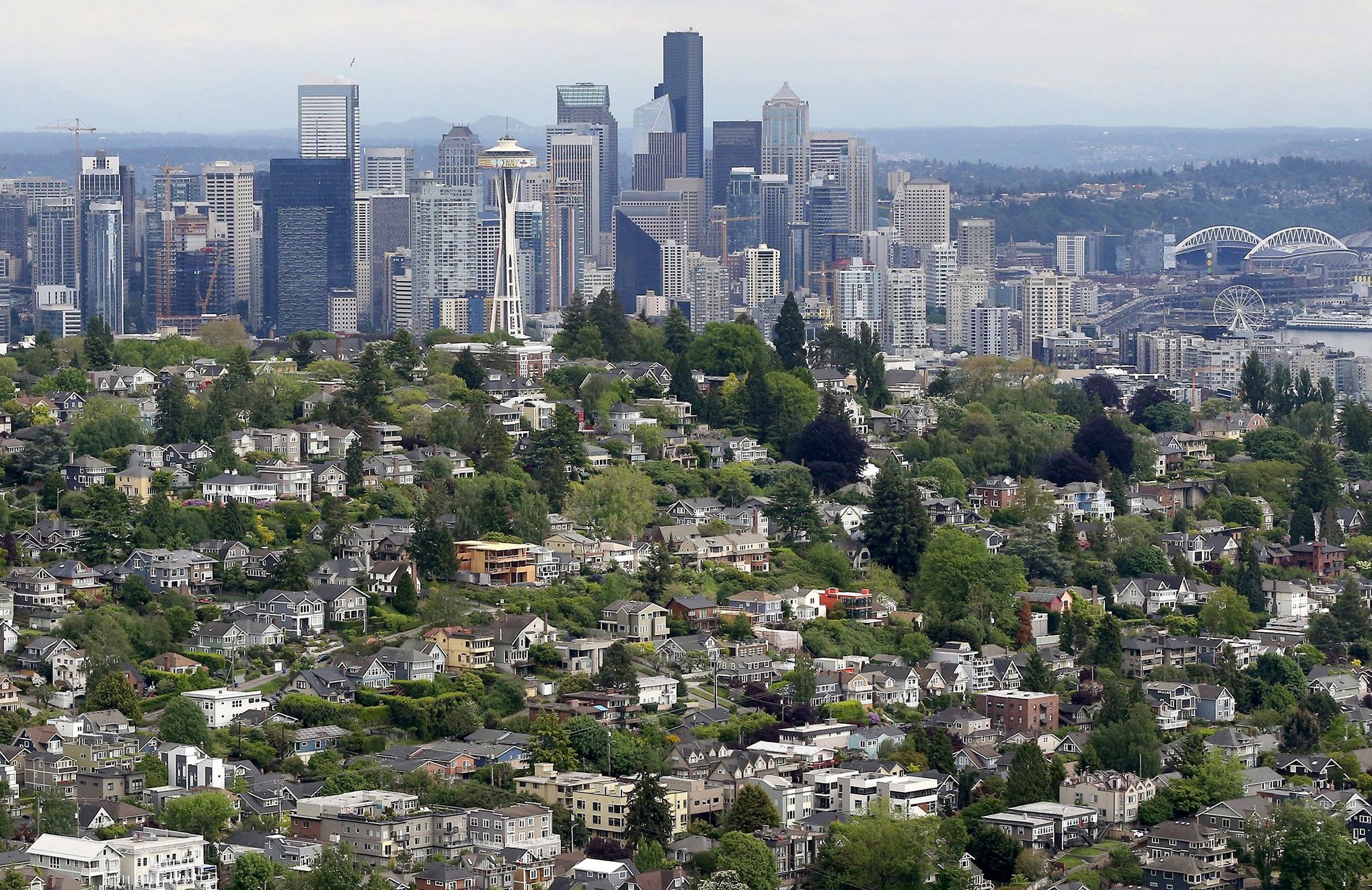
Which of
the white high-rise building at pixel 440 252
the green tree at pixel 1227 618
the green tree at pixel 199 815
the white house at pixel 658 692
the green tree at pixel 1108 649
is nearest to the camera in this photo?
the green tree at pixel 199 815

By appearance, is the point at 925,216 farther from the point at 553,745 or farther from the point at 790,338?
the point at 553,745

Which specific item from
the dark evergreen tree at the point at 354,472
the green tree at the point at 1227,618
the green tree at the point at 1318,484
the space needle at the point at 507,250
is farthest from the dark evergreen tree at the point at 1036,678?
the space needle at the point at 507,250

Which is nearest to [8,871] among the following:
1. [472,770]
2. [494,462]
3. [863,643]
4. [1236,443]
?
[472,770]

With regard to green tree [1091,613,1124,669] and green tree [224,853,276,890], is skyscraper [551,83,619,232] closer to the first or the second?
green tree [1091,613,1124,669]

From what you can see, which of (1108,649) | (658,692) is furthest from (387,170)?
(658,692)

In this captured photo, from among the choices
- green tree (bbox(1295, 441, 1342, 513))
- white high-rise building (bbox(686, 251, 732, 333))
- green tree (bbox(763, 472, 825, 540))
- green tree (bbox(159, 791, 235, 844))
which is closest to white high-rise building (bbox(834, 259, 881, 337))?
white high-rise building (bbox(686, 251, 732, 333))

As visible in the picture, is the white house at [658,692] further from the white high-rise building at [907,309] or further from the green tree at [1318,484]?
the white high-rise building at [907,309]
